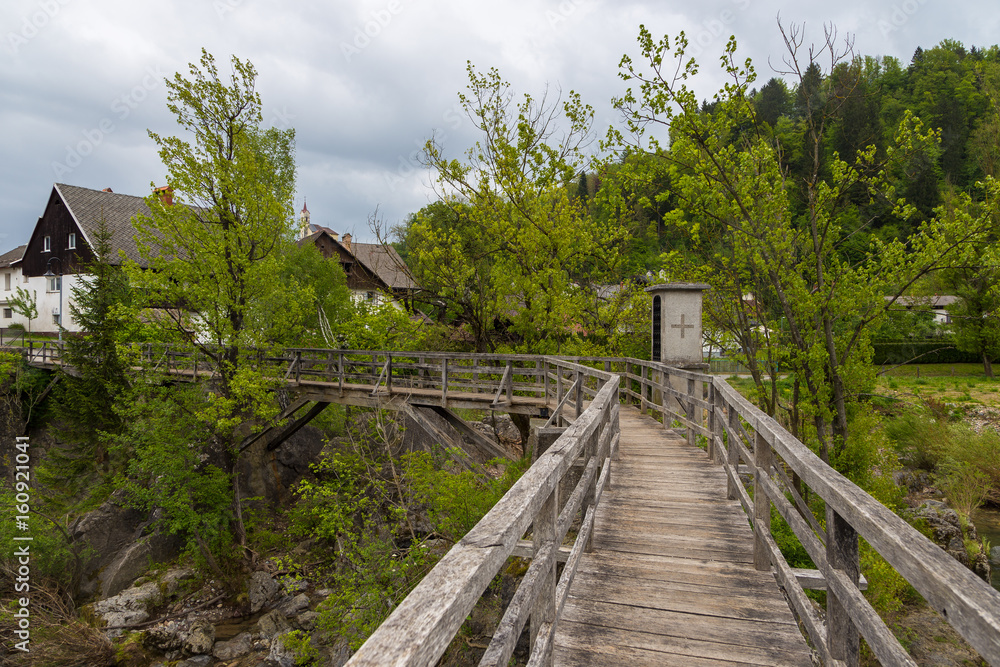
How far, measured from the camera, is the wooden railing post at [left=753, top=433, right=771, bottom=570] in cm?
371

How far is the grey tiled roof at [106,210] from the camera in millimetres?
28859

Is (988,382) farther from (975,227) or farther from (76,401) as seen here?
(76,401)

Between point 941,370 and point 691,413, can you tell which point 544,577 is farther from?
point 941,370

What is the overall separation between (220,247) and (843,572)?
540 inches

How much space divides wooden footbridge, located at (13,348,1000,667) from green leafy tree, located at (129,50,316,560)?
973cm

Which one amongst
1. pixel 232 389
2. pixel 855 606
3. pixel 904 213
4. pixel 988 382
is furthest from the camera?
pixel 988 382

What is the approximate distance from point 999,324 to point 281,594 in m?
33.0

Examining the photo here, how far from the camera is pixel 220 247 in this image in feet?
41.8

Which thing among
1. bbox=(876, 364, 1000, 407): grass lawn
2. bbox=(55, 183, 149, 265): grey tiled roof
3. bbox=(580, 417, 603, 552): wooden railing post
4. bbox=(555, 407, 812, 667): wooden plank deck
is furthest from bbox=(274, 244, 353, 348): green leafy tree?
bbox=(876, 364, 1000, 407): grass lawn

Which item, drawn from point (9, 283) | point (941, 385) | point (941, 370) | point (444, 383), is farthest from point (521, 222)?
point (9, 283)

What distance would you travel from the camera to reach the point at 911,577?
→ 1.42 metres

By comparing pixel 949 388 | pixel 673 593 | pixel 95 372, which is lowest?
pixel 949 388

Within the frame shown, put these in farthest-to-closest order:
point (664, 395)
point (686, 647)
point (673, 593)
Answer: point (664, 395) → point (673, 593) → point (686, 647)

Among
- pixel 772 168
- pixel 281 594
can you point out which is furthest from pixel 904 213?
pixel 281 594
